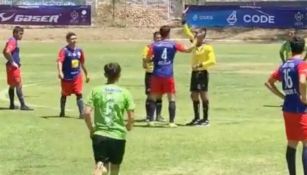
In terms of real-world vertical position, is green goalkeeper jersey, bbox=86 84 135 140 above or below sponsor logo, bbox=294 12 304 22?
above

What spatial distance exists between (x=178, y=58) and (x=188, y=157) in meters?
26.6

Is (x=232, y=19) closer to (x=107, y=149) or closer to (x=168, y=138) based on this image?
(x=168, y=138)

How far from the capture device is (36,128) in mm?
17219

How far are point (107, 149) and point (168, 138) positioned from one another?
223 inches

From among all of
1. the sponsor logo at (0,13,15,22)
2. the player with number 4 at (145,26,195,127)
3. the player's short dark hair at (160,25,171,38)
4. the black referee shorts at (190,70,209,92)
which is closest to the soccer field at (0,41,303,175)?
the player with number 4 at (145,26,195,127)

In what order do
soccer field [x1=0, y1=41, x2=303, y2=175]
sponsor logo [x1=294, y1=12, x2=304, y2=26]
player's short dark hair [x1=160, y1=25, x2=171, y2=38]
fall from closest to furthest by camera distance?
1. soccer field [x1=0, y1=41, x2=303, y2=175]
2. player's short dark hair [x1=160, y1=25, x2=171, y2=38]
3. sponsor logo [x1=294, y1=12, x2=304, y2=26]

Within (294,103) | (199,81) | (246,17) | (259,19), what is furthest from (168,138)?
(246,17)

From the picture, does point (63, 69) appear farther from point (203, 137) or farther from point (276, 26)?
point (276, 26)

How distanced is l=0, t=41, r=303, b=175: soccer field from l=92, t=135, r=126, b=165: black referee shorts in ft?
7.23

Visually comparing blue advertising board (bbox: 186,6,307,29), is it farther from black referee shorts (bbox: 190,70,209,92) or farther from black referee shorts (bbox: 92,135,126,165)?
black referee shorts (bbox: 92,135,126,165)

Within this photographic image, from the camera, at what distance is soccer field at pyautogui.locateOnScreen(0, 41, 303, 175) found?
13.1 metres

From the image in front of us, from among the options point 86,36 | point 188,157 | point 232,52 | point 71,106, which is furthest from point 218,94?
point 86,36

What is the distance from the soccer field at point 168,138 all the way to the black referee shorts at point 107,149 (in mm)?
2204

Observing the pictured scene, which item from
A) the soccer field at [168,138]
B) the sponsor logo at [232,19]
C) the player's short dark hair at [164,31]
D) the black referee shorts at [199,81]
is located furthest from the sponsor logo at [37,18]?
the player's short dark hair at [164,31]
